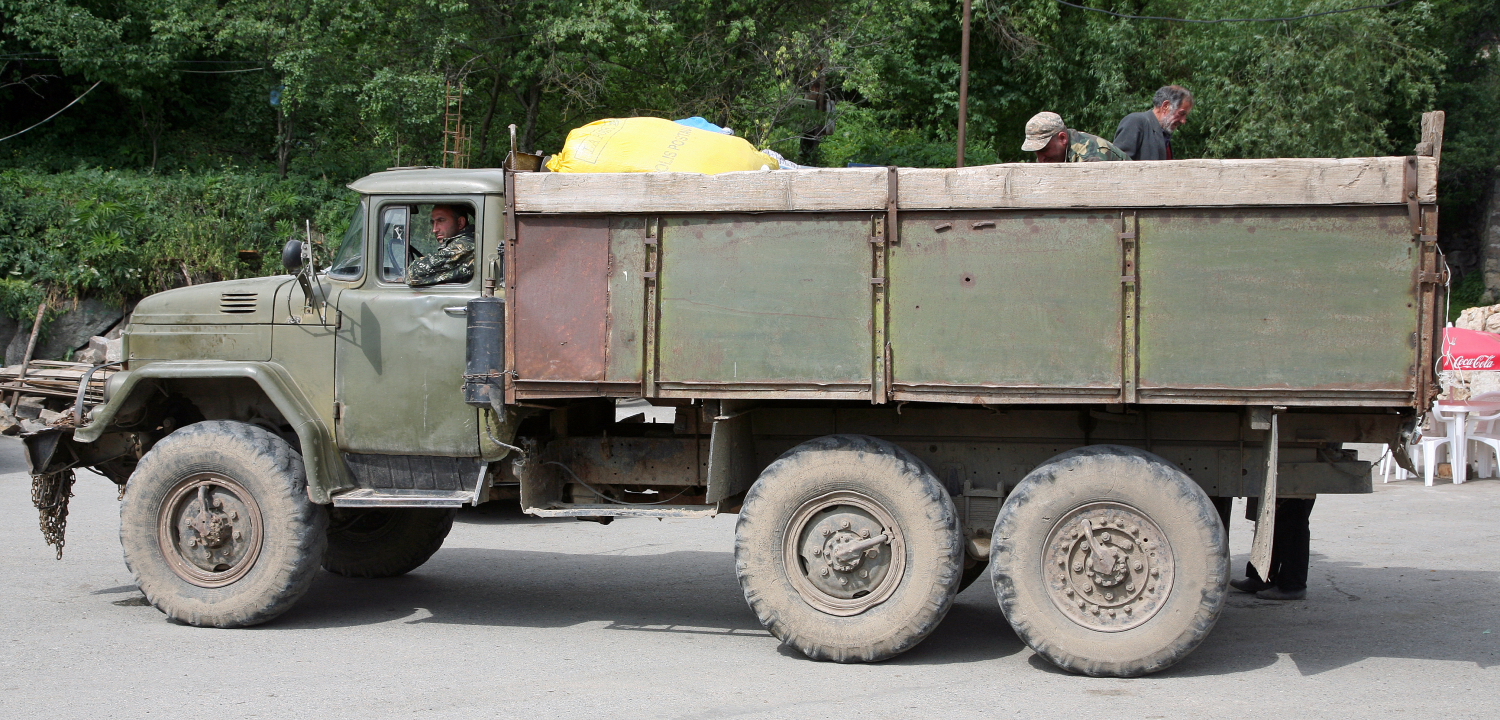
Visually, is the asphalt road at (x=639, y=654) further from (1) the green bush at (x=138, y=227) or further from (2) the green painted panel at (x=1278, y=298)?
(1) the green bush at (x=138, y=227)

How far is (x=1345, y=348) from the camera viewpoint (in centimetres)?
511

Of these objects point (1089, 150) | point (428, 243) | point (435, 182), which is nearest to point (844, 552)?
point (1089, 150)

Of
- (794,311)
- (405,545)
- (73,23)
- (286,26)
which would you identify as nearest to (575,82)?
(286,26)

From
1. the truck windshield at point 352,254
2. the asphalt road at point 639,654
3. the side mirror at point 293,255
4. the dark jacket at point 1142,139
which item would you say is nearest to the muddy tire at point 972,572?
the asphalt road at point 639,654

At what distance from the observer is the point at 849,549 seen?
18.3 ft

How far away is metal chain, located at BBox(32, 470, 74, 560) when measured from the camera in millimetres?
6797

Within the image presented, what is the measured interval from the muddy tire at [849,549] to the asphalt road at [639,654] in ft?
0.69

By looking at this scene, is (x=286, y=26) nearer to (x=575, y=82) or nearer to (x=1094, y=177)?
(x=575, y=82)

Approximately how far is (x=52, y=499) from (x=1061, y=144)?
6.13m

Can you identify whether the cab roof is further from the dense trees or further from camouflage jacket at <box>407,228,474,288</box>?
the dense trees

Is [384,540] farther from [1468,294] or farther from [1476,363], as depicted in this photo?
[1468,294]

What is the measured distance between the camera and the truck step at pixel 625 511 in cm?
594

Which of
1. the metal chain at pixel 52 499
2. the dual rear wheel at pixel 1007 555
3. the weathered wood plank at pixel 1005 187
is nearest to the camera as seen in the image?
the weathered wood plank at pixel 1005 187

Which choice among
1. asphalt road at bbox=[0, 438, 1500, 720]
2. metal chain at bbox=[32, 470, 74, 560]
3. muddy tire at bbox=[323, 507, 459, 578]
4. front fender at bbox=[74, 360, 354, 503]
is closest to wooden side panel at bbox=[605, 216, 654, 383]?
asphalt road at bbox=[0, 438, 1500, 720]
